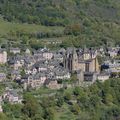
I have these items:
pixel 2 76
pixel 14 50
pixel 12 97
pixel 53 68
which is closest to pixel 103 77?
pixel 53 68

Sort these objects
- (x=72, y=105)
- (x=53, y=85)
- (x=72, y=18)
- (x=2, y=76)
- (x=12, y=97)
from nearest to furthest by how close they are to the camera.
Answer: (x=12, y=97) < (x=72, y=105) < (x=53, y=85) < (x=2, y=76) < (x=72, y=18)

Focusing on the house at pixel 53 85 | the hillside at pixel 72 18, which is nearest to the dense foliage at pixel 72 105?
the house at pixel 53 85

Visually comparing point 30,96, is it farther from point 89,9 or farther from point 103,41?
point 89,9

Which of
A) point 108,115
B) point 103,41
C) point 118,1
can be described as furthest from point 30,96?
point 118,1

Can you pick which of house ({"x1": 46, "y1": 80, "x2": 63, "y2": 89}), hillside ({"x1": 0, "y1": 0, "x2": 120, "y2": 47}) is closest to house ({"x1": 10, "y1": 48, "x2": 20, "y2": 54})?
hillside ({"x1": 0, "y1": 0, "x2": 120, "y2": 47})

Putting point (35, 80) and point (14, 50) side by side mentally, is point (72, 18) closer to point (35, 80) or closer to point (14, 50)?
point (14, 50)

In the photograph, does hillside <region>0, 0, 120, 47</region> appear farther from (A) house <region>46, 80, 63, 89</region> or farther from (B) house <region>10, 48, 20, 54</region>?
(A) house <region>46, 80, 63, 89</region>
